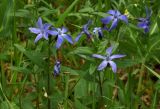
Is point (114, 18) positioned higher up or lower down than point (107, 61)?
higher up

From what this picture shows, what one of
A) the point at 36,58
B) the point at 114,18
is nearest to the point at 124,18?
the point at 114,18

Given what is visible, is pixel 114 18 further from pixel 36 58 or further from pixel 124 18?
pixel 36 58

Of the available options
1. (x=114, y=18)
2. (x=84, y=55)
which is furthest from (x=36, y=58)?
(x=114, y=18)

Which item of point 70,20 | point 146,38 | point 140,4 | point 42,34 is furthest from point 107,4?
point 42,34

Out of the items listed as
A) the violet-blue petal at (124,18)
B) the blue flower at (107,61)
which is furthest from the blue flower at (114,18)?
the blue flower at (107,61)

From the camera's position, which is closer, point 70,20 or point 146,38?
point 146,38

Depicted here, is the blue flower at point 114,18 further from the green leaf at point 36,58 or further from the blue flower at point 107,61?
the green leaf at point 36,58

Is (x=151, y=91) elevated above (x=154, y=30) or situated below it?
below

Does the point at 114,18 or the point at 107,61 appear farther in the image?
the point at 114,18

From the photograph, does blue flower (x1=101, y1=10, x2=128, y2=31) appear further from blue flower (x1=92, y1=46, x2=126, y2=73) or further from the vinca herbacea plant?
blue flower (x1=92, y1=46, x2=126, y2=73)

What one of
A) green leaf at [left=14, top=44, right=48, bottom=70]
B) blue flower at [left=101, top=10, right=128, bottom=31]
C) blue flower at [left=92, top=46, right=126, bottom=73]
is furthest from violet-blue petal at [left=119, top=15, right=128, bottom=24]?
green leaf at [left=14, top=44, right=48, bottom=70]

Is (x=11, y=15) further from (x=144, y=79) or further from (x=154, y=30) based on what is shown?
(x=144, y=79)
